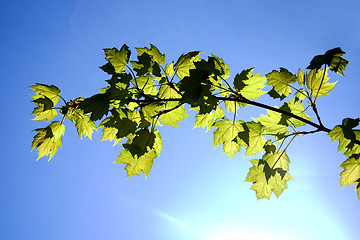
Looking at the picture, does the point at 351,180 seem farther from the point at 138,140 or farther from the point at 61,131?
the point at 61,131

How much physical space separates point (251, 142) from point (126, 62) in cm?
140

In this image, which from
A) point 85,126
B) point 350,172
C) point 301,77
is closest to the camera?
point 301,77

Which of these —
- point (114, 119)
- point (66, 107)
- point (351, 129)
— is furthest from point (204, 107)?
point (66, 107)

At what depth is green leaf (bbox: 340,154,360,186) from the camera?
212 centimetres

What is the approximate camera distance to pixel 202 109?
1.93 meters

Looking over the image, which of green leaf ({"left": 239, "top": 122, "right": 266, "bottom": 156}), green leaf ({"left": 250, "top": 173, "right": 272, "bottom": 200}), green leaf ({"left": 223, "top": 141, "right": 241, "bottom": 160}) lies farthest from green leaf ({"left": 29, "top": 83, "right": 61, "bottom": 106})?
green leaf ({"left": 250, "top": 173, "right": 272, "bottom": 200})

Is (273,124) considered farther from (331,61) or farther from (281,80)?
(331,61)

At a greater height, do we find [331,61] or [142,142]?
[331,61]

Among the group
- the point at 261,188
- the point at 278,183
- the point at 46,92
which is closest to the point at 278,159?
the point at 278,183

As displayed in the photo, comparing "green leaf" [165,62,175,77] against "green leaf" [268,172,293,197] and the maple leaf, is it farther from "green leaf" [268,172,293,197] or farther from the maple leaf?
"green leaf" [268,172,293,197]

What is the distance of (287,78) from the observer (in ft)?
6.61

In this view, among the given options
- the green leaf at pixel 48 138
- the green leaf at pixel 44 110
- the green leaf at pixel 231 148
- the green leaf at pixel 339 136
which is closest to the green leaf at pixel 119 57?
the green leaf at pixel 44 110

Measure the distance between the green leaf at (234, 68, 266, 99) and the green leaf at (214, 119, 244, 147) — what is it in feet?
0.93

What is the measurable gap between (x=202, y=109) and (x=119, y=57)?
97 cm
